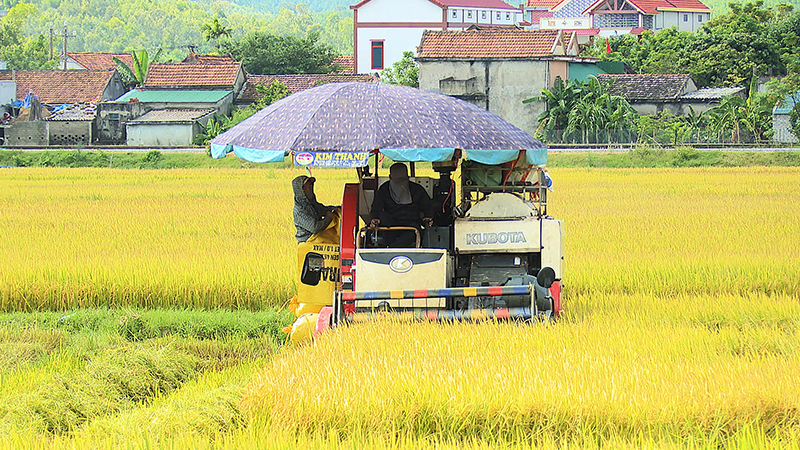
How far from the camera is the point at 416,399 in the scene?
14.8 ft

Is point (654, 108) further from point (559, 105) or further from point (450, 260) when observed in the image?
point (450, 260)

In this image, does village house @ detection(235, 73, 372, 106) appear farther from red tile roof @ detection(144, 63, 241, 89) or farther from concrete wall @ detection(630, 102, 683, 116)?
concrete wall @ detection(630, 102, 683, 116)

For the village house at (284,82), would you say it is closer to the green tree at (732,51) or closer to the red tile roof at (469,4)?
the green tree at (732,51)

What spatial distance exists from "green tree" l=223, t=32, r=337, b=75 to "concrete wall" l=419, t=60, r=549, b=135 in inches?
587

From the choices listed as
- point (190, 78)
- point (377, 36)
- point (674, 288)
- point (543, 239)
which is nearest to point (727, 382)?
point (543, 239)

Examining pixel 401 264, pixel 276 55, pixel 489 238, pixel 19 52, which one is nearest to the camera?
pixel 401 264

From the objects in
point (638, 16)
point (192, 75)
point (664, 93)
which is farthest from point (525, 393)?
point (638, 16)

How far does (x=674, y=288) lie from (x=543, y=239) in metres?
2.40

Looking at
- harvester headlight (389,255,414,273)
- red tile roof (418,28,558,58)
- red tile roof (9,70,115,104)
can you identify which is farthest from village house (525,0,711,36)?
harvester headlight (389,255,414,273)

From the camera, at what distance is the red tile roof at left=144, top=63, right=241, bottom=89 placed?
44156 millimetres

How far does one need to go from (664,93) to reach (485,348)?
128 ft

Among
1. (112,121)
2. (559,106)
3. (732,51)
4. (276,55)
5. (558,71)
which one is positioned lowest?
(112,121)

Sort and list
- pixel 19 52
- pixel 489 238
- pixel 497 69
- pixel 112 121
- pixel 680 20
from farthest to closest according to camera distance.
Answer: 1. pixel 680 20
2. pixel 19 52
3. pixel 112 121
4. pixel 497 69
5. pixel 489 238

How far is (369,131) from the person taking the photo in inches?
256
